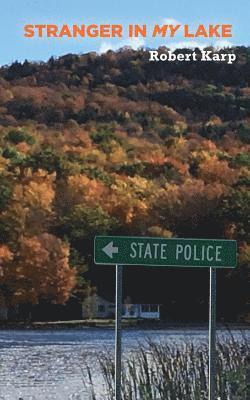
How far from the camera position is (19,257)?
56.3 metres

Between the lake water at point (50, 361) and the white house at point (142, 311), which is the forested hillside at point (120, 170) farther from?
the lake water at point (50, 361)

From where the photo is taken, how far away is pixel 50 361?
29516 mm

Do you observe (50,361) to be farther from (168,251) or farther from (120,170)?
(120,170)

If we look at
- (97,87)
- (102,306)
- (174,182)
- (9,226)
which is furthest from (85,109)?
(102,306)

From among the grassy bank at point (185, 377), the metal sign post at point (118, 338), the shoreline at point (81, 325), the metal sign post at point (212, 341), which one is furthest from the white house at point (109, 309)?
the metal sign post at point (212, 341)

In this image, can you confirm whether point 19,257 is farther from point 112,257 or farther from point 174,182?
point 112,257

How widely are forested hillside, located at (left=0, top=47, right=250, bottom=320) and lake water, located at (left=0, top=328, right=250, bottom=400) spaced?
4.28 meters

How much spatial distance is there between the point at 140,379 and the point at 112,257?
357 centimetres

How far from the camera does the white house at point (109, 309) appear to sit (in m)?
53.1

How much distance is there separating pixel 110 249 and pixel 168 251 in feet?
1.47

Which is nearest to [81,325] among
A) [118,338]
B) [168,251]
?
[118,338]

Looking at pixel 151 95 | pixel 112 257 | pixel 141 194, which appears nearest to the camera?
pixel 112 257

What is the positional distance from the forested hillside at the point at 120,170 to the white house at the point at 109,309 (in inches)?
21.2

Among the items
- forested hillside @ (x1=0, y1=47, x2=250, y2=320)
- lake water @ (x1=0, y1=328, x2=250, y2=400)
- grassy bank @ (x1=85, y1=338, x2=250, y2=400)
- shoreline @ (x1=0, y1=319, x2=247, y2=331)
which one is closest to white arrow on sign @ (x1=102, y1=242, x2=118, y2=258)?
grassy bank @ (x1=85, y1=338, x2=250, y2=400)
